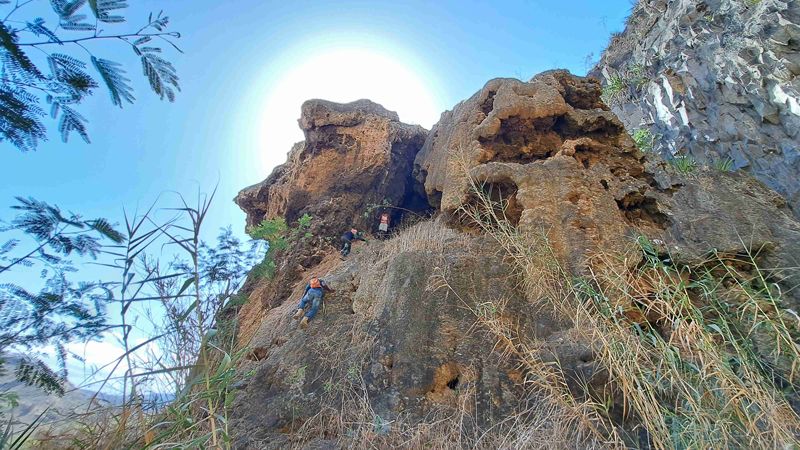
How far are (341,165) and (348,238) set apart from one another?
6.42ft

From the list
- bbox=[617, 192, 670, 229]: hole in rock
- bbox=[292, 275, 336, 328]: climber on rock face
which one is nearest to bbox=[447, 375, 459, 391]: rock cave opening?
bbox=[292, 275, 336, 328]: climber on rock face

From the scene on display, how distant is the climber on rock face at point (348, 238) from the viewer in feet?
27.5

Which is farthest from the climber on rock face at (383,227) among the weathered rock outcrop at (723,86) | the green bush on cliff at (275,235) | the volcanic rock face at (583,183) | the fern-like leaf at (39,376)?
the fern-like leaf at (39,376)

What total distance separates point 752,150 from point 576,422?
7.92 metres

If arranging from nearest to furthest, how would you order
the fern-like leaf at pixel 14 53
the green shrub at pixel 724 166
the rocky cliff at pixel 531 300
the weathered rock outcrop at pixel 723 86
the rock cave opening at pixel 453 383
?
the fern-like leaf at pixel 14 53
the rocky cliff at pixel 531 300
the rock cave opening at pixel 453 383
the green shrub at pixel 724 166
the weathered rock outcrop at pixel 723 86

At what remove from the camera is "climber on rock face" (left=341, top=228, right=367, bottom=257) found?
838cm

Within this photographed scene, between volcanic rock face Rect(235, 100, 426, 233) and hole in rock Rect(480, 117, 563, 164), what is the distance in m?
3.07

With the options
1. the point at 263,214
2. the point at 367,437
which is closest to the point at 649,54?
the point at 263,214

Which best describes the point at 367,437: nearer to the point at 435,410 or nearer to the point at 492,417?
the point at 435,410

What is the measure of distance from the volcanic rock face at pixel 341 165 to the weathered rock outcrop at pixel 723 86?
6548 millimetres

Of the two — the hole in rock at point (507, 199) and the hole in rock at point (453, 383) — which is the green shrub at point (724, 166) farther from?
the hole in rock at point (453, 383)

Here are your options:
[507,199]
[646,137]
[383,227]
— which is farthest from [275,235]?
[646,137]

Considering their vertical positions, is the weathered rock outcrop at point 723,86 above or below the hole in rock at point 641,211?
above

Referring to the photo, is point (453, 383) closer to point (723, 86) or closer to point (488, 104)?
point (488, 104)
